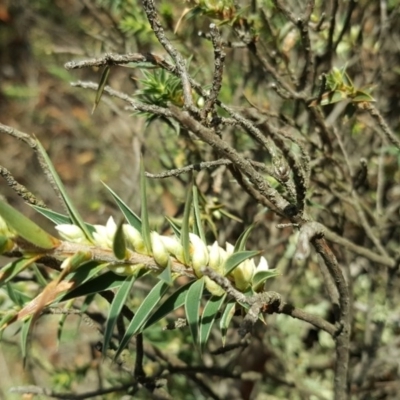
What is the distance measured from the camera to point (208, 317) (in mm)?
686

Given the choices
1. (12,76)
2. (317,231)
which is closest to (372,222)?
(317,231)

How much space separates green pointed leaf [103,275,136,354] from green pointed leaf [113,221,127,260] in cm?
4

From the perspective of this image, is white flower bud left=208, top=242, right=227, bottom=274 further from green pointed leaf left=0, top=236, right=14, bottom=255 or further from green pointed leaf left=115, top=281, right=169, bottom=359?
green pointed leaf left=0, top=236, right=14, bottom=255

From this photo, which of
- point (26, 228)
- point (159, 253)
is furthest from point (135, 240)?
point (26, 228)

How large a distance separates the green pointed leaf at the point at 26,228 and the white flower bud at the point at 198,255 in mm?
163

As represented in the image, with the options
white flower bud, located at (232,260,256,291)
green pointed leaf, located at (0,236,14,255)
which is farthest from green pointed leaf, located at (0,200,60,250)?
white flower bud, located at (232,260,256,291)

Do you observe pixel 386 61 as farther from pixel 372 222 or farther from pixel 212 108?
pixel 212 108

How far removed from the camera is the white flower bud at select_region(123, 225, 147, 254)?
67 cm

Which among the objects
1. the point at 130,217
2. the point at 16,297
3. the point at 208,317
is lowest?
the point at 16,297

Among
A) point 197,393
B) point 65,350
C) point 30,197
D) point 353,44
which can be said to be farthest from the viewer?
point 65,350

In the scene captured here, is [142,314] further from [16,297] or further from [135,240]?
[16,297]

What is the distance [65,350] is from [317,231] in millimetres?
2688

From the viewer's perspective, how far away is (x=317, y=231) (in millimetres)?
673

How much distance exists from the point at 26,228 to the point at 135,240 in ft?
0.46
